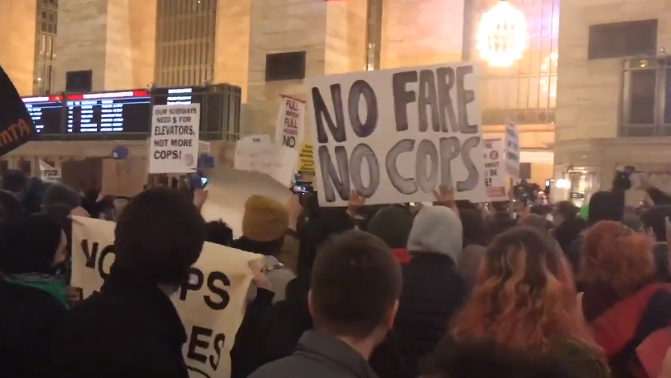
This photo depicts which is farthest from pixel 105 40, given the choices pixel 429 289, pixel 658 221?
pixel 429 289

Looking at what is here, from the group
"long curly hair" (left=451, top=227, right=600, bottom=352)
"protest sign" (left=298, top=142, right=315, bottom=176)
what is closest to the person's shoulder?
"long curly hair" (left=451, top=227, right=600, bottom=352)

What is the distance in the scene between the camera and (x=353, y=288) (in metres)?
1.88

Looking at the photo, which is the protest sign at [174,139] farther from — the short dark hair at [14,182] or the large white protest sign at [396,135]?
the large white protest sign at [396,135]

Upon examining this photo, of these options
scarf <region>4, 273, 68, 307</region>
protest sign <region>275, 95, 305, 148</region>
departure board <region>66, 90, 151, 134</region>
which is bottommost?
scarf <region>4, 273, 68, 307</region>

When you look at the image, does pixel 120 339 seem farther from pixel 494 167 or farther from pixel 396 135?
pixel 494 167

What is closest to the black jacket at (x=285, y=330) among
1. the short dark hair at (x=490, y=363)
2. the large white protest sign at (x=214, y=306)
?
the large white protest sign at (x=214, y=306)

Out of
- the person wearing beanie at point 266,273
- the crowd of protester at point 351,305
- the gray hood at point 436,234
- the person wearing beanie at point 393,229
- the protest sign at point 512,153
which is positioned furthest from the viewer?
the protest sign at point 512,153

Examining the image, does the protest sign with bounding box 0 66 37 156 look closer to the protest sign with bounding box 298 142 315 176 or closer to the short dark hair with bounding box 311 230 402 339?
the short dark hair with bounding box 311 230 402 339

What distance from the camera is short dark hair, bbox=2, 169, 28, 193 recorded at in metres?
7.05

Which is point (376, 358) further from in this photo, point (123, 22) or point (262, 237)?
point (123, 22)

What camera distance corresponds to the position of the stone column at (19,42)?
21938 millimetres

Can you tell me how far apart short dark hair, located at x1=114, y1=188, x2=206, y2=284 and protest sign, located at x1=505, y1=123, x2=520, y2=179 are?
293 inches

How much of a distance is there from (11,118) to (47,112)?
56.6ft

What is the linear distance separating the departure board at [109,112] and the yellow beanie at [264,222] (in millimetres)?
14599
